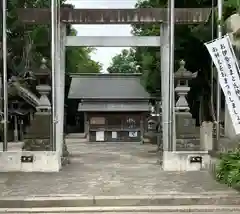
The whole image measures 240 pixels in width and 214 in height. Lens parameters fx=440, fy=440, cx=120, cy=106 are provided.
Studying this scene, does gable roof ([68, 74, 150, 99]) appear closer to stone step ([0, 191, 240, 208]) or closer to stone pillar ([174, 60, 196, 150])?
stone pillar ([174, 60, 196, 150])

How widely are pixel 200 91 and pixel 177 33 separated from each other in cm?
371

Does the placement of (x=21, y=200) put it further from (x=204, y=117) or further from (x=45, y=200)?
(x=204, y=117)

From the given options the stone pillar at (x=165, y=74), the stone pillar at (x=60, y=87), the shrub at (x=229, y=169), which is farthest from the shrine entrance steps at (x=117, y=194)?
the stone pillar at (x=60, y=87)

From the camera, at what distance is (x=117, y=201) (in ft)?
28.0

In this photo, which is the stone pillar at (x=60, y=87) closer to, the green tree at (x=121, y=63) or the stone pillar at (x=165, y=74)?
the stone pillar at (x=165, y=74)

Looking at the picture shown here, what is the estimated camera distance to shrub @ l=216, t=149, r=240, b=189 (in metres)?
9.37

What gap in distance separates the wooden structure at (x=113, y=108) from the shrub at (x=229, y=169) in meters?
21.9

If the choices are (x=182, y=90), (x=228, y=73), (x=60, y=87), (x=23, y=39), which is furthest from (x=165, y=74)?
(x=23, y=39)

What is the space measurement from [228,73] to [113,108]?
2261 cm

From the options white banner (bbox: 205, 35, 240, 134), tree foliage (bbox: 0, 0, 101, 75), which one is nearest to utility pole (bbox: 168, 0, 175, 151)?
white banner (bbox: 205, 35, 240, 134)

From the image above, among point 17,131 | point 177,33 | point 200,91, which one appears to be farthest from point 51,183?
point 17,131

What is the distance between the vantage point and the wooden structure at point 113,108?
107 feet

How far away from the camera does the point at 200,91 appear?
70.7 feet

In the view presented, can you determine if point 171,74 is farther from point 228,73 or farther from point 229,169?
point 229,169
